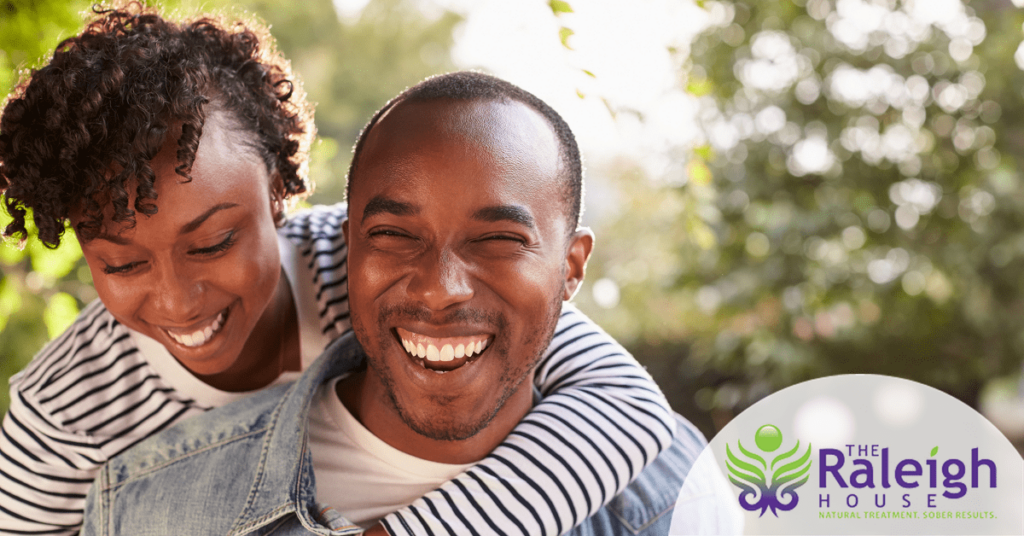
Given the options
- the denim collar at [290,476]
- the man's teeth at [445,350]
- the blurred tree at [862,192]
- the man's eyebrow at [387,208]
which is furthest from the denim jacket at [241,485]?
the blurred tree at [862,192]

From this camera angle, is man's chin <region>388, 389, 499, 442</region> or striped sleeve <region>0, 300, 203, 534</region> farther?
striped sleeve <region>0, 300, 203, 534</region>

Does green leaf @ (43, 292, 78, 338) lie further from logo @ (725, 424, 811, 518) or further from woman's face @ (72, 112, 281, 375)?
logo @ (725, 424, 811, 518)

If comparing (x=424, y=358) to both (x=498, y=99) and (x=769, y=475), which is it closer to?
(x=498, y=99)

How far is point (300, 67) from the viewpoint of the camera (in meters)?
11.4

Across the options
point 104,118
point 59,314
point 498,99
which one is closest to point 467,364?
point 498,99

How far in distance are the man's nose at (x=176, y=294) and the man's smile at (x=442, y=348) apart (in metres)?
0.47

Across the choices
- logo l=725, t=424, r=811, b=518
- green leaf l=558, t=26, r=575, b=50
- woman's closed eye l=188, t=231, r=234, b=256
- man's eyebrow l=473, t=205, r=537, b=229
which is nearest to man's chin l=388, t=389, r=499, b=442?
man's eyebrow l=473, t=205, r=537, b=229

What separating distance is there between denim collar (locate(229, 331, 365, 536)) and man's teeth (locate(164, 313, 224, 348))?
0.73ft

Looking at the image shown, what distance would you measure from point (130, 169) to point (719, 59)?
13.5ft

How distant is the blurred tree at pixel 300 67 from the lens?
1.96 m

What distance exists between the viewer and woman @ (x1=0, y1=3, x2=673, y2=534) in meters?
1.61

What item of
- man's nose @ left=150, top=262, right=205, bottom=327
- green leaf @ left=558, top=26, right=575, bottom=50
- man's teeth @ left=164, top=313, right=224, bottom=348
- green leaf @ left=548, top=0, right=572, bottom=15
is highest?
green leaf @ left=548, top=0, right=572, bottom=15

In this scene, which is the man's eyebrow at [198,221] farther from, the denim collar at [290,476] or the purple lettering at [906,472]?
the purple lettering at [906,472]

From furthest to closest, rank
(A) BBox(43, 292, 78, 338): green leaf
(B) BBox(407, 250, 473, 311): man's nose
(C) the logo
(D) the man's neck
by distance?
(A) BBox(43, 292, 78, 338): green leaf
(C) the logo
(D) the man's neck
(B) BBox(407, 250, 473, 311): man's nose
